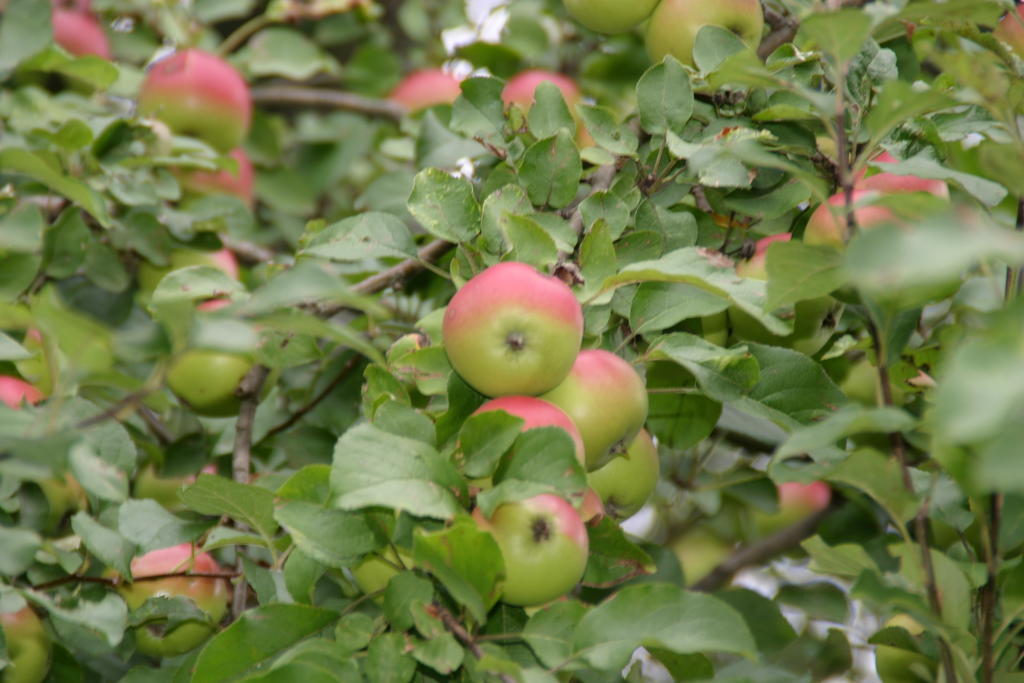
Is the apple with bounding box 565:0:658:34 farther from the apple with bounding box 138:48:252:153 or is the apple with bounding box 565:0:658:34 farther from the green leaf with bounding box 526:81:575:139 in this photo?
the apple with bounding box 138:48:252:153

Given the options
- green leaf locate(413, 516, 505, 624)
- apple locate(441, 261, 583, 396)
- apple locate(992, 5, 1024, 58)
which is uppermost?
apple locate(992, 5, 1024, 58)

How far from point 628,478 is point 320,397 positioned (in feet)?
1.60

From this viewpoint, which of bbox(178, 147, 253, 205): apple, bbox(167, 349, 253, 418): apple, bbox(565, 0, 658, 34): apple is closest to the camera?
bbox(565, 0, 658, 34): apple

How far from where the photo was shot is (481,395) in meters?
0.80

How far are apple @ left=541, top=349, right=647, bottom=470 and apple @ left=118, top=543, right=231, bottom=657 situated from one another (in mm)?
387

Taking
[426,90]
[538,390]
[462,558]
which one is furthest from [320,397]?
[426,90]

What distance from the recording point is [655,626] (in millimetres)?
648

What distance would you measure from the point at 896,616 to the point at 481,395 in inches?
18.0

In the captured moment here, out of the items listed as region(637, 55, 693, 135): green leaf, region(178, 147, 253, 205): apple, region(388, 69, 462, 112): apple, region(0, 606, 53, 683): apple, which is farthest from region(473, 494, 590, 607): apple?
region(388, 69, 462, 112): apple

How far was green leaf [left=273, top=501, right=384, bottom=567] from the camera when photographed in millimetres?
703

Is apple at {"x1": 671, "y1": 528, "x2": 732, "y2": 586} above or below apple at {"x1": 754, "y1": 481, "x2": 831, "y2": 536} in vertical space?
below

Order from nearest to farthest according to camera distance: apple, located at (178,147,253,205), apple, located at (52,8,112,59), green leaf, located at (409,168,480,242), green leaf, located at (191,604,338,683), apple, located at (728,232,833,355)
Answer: green leaf, located at (191,604,338,683) < green leaf, located at (409,168,480,242) < apple, located at (728,232,833,355) < apple, located at (178,147,253,205) < apple, located at (52,8,112,59)

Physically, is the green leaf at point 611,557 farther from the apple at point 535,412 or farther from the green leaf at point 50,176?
the green leaf at point 50,176

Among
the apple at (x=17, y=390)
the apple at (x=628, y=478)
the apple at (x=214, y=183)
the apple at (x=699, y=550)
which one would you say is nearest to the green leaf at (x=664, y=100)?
the apple at (x=628, y=478)
